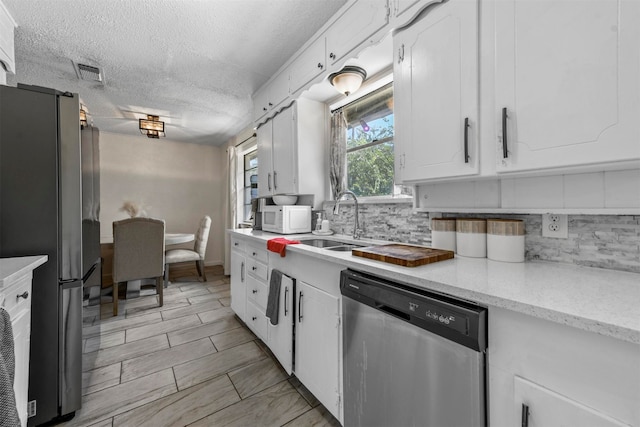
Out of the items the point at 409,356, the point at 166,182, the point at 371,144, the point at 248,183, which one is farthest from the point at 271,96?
the point at 166,182

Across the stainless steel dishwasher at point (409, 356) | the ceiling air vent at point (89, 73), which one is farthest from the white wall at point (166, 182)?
the stainless steel dishwasher at point (409, 356)

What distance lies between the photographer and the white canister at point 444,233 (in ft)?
4.84

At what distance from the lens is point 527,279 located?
95cm

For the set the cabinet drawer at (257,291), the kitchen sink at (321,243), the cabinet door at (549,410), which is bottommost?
the cabinet drawer at (257,291)

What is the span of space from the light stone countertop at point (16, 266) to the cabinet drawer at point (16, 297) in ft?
0.14

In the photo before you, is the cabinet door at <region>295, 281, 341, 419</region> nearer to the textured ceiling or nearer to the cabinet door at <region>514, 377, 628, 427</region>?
the cabinet door at <region>514, 377, 628, 427</region>

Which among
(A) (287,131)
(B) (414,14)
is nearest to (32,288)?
(A) (287,131)

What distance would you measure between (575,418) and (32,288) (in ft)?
7.71

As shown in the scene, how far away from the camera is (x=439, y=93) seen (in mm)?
1310

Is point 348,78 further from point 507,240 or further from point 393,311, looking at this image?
point 393,311

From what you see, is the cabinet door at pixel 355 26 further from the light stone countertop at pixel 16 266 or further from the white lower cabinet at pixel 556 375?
the light stone countertop at pixel 16 266

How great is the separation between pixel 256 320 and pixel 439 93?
222 cm

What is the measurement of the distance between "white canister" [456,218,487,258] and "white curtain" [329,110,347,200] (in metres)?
1.25

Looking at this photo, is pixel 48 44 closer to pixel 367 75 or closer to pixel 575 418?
pixel 367 75
